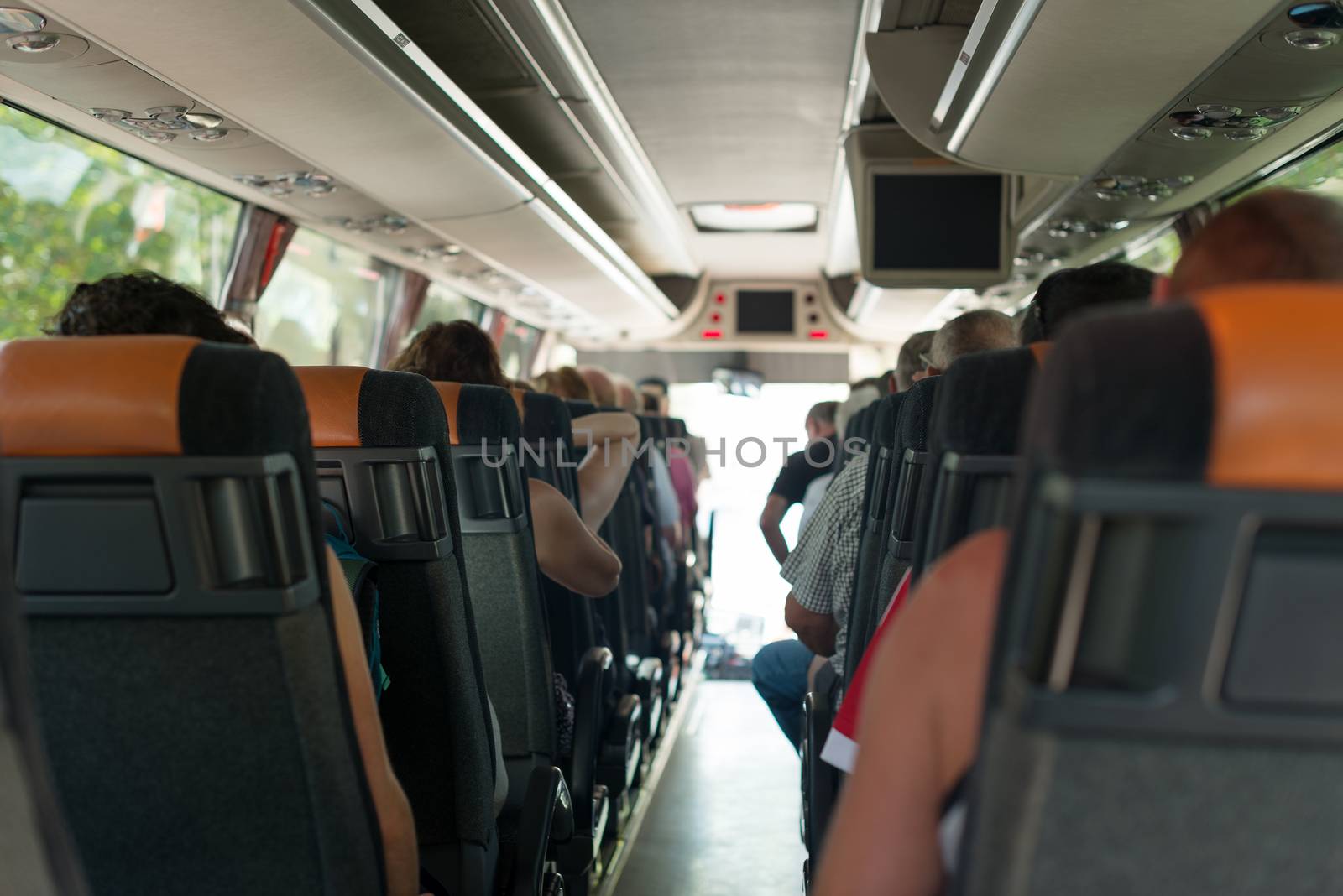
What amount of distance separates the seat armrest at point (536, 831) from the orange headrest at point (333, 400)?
3.47 ft

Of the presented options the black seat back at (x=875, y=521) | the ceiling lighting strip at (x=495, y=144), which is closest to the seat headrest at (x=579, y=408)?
the ceiling lighting strip at (x=495, y=144)

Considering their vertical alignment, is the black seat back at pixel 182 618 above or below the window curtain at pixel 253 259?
below

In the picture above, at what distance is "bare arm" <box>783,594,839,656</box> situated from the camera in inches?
136

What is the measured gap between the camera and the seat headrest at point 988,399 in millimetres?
1348

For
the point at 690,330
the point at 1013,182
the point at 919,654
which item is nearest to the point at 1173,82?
the point at 1013,182

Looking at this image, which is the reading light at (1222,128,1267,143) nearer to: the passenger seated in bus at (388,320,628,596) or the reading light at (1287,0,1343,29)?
the reading light at (1287,0,1343,29)

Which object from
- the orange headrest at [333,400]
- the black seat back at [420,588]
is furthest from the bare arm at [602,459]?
the orange headrest at [333,400]

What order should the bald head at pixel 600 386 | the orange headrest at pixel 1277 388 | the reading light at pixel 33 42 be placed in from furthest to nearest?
1. the bald head at pixel 600 386
2. the reading light at pixel 33 42
3. the orange headrest at pixel 1277 388

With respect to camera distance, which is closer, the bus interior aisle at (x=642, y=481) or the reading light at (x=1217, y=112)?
the bus interior aisle at (x=642, y=481)

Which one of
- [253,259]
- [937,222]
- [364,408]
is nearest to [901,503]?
[364,408]

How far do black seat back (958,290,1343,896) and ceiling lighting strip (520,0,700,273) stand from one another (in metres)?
4.22

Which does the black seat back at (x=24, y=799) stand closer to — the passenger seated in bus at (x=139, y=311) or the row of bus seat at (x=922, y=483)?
the passenger seated in bus at (x=139, y=311)

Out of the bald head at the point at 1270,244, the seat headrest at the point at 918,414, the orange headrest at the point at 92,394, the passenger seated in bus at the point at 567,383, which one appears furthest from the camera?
the passenger seated in bus at the point at 567,383

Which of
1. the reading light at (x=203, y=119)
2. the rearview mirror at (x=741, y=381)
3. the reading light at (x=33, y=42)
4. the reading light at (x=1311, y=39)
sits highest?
the reading light at (x=1311, y=39)
